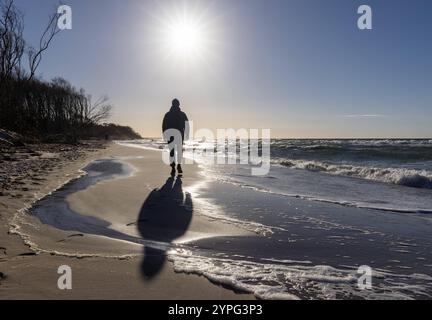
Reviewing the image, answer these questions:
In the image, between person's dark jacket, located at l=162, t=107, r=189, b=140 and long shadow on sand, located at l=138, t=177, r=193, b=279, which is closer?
long shadow on sand, located at l=138, t=177, r=193, b=279

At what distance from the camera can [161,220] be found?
4680 millimetres

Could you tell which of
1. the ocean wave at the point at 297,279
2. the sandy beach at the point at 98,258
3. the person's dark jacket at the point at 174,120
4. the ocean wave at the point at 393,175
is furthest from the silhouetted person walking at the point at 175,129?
the ocean wave at the point at 297,279

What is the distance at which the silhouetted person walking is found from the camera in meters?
10.5

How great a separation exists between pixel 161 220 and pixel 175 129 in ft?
20.4

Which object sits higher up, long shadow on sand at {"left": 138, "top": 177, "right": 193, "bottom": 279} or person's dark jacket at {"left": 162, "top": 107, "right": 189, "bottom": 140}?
person's dark jacket at {"left": 162, "top": 107, "right": 189, "bottom": 140}

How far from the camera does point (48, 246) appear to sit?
332 cm

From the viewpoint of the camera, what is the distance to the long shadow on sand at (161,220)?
3.00 meters

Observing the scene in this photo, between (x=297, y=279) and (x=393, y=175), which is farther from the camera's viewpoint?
(x=393, y=175)

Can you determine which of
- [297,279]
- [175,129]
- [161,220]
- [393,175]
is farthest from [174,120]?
[297,279]

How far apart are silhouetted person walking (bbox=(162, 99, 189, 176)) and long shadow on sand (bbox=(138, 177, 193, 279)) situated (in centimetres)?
329

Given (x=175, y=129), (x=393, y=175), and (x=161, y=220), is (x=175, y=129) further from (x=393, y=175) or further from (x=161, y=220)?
(x=393, y=175)

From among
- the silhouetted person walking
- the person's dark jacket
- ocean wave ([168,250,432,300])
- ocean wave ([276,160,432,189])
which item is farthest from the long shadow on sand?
ocean wave ([276,160,432,189])

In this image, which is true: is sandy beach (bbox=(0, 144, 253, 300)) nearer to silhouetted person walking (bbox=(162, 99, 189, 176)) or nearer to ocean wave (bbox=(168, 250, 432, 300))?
ocean wave (bbox=(168, 250, 432, 300))
